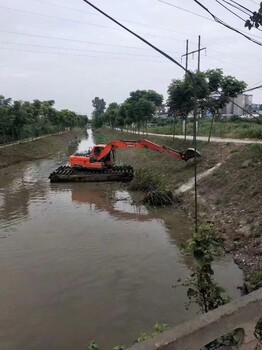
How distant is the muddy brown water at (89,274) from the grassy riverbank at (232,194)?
73 cm

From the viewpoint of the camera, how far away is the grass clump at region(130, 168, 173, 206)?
55.2ft

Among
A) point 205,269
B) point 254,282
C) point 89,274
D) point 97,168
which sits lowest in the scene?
point 89,274

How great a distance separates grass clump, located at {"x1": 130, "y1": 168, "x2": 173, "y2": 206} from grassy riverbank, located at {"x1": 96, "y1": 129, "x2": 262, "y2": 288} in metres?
0.73

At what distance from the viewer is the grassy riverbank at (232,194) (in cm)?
1033

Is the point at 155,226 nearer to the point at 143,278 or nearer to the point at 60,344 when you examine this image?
the point at 143,278

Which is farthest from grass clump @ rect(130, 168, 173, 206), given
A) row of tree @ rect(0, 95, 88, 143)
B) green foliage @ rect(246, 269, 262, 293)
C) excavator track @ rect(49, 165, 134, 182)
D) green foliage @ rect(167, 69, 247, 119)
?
row of tree @ rect(0, 95, 88, 143)

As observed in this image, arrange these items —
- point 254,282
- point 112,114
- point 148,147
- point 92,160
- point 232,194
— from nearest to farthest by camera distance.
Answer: point 254,282 → point 232,194 → point 148,147 → point 92,160 → point 112,114

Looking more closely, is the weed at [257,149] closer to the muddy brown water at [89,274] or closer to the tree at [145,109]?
the muddy brown water at [89,274]

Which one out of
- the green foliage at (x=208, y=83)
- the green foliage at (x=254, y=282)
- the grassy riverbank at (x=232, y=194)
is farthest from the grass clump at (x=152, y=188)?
the green foliage at (x=254, y=282)

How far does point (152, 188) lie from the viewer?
18.6m

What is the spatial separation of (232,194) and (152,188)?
516cm

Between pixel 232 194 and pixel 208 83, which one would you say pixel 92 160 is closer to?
pixel 208 83

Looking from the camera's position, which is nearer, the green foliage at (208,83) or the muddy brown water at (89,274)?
the muddy brown water at (89,274)

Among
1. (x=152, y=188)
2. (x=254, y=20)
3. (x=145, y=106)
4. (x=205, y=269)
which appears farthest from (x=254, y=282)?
(x=145, y=106)
